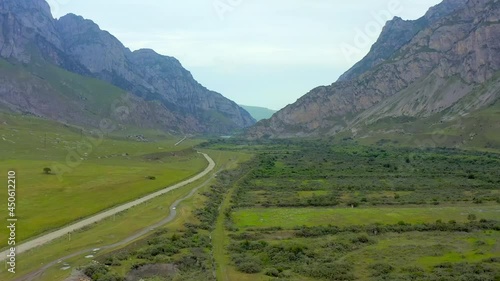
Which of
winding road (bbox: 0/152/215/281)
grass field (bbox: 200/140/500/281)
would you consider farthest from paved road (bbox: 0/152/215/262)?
grass field (bbox: 200/140/500/281)

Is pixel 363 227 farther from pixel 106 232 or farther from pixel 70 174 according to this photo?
pixel 70 174

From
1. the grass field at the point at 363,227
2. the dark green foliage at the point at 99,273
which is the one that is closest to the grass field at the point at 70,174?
the dark green foliage at the point at 99,273

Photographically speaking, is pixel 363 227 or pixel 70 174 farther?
pixel 70 174

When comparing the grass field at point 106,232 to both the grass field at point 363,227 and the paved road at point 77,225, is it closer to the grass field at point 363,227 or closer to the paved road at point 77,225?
the paved road at point 77,225

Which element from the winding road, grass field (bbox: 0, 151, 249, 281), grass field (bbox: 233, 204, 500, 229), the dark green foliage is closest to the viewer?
the dark green foliage

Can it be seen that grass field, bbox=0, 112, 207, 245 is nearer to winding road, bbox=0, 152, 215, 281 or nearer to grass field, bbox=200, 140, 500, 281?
winding road, bbox=0, 152, 215, 281

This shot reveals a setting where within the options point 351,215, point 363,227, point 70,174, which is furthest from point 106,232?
point 70,174
